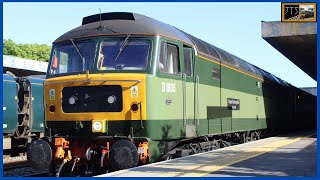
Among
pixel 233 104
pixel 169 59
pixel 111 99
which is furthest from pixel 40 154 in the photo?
pixel 233 104

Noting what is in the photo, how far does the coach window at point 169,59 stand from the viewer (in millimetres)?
9531

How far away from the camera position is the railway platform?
773 cm

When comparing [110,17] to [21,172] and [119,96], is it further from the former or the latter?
[21,172]

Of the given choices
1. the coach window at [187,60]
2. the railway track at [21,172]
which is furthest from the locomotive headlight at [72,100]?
the coach window at [187,60]

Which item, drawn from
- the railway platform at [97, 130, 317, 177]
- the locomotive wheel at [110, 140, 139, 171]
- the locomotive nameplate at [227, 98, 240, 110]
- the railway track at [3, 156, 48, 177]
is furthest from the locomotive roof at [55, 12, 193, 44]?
the railway track at [3, 156, 48, 177]

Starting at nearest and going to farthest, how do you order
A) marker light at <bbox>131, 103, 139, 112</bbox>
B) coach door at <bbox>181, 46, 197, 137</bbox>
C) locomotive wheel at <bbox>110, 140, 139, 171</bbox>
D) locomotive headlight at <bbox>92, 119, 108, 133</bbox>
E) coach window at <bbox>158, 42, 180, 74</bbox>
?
locomotive wheel at <bbox>110, 140, 139, 171</bbox>, marker light at <bbox>131, 103, 139, 112</bbox>, locomotive headlight at <bbox>92, 119, 108, 133</bbox>, coach window at <bbox>158, 42, 180, 74</bbox>, coach door at <bbox>181, 46, 197, 137</bbox>

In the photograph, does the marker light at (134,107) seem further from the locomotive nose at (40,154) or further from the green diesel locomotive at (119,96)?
the locomotive nose at (40,154)

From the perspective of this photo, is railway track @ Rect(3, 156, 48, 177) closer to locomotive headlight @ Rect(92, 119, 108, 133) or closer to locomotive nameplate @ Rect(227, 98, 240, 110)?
locomotive headlight @ Rect(92, 119, 108, 133)

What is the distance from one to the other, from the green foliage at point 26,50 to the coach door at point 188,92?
57.2 meters

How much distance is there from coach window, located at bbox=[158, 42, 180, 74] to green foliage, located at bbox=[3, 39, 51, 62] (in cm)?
5747

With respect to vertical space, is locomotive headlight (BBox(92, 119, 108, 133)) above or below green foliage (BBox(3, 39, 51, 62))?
below

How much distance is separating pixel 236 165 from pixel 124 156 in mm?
2197

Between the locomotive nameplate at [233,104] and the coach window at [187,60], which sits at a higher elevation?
the coach window at [187,60]

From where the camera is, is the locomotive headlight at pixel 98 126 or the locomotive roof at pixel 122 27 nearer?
the locomotive headlight at pixel 98 126
